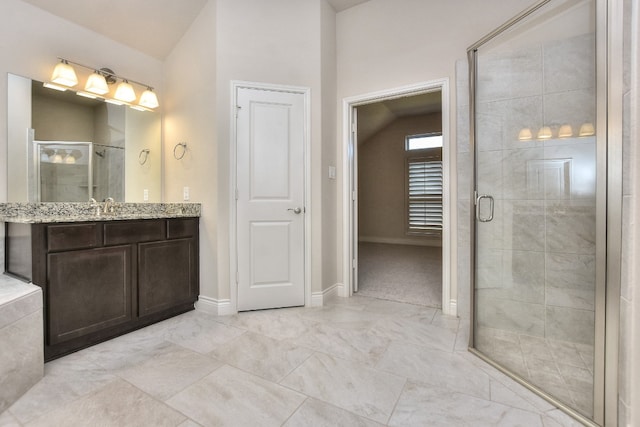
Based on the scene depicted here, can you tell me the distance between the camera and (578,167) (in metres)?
1.49

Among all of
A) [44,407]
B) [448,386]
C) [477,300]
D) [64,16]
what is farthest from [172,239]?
[477,300]

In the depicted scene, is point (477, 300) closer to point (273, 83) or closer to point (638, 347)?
point (638, 347)

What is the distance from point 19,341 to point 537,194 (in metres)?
3.00

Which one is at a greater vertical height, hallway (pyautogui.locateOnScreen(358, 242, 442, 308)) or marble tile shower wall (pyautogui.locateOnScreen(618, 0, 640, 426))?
marble tile shower wall (pyautogui.locateOnScreen(618, 0, 640, 426))

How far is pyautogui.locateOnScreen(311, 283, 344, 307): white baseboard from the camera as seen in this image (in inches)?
109

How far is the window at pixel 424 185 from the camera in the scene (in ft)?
20.4

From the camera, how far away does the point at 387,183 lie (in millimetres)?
6863

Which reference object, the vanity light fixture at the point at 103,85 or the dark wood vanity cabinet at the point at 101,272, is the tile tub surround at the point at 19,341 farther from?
the vanity light fixture at the point at 103,85

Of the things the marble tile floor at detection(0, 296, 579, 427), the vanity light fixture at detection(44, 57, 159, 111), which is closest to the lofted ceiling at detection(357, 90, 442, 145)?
the vanity light fixture at detection(44, 57, 159, 111)

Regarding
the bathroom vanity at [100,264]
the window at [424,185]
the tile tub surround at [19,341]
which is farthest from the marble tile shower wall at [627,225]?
the window at [424,185]

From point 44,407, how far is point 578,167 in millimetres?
2885

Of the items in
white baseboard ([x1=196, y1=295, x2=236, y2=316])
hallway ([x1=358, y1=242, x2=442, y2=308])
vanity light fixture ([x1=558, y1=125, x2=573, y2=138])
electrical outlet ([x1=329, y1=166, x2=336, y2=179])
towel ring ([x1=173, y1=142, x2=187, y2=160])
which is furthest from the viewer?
hallway ([x1=358, y1=242, x2=442, y2=308])

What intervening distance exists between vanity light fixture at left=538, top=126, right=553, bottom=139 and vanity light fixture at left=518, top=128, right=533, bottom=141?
49 millimetres

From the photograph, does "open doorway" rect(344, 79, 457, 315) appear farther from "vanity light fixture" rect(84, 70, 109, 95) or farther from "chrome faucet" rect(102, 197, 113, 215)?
"vanity light fixture" rect(84, 70, 109, 95)
